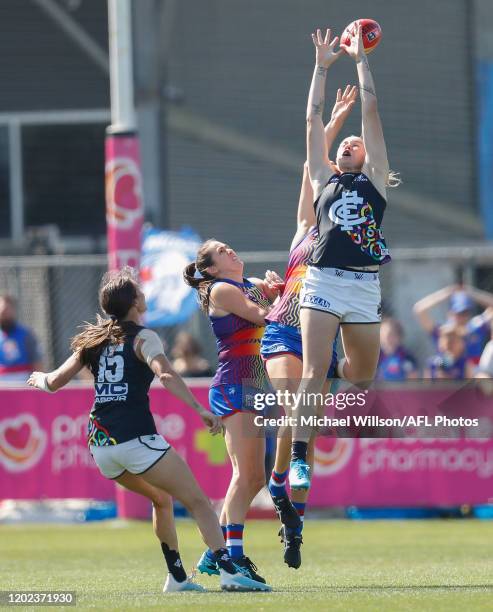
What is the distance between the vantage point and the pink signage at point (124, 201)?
48.5ft

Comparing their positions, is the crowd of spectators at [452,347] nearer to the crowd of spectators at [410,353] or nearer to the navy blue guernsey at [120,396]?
the crowd of spectators at [410,353]

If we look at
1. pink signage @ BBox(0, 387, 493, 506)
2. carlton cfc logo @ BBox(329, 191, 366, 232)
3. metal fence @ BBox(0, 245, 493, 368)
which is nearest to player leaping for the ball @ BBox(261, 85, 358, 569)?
carlton cfc logo @ BBox(329, 191, 366, 232)

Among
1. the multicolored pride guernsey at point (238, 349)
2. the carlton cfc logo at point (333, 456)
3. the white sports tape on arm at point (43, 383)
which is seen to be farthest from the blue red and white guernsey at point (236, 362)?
the carlton cfc logo at point (333, 456)

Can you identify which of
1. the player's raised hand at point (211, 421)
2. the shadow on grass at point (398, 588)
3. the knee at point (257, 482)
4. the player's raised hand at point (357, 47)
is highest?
the player's raised hand at point (357, 47)

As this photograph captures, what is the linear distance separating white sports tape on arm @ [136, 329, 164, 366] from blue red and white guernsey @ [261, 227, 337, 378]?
1.20m

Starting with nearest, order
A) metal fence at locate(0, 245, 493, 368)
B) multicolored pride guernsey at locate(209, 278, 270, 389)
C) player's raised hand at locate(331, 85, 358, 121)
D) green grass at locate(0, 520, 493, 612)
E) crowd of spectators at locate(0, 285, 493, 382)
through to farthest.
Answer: green grass at locate(0, 520, 493, 612) < multicolored pride guernsey at locate(209, 278, 270, 389) < player's raised hand at locate(331, 85, 358, 121) < crowd of spectators at locate(0, 285, 493, 382) < metal fence at locate(0, 245, 493, 368)

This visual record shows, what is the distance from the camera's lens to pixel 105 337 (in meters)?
7.87

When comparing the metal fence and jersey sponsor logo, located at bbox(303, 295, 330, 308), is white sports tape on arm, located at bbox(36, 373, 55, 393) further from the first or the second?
the metal fence

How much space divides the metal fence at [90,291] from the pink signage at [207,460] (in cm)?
213

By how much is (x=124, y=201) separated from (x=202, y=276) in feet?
20.2

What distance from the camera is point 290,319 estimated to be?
347 inches

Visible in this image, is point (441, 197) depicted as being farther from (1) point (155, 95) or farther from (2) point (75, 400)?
(2) point (75, 400)

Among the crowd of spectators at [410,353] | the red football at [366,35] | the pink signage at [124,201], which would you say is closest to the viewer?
the red football at [366,35]

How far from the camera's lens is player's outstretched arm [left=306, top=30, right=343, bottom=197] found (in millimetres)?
8414
